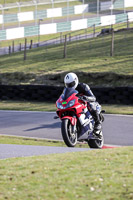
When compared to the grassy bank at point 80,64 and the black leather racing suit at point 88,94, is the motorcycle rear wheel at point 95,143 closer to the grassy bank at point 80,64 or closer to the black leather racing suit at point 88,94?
the black leather racing suit at point 88,94

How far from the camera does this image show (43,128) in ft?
46.5

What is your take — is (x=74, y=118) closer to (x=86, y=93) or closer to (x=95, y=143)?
(x=86, y=93)

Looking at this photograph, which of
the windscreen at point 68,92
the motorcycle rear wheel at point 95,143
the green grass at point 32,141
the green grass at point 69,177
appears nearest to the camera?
the green grass at point 69,177

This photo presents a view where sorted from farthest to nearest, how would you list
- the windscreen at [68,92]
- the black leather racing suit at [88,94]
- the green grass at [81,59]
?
the green grass at [81,59] → the black leather racing suit at [88,94] → the windscreen at [68,92]

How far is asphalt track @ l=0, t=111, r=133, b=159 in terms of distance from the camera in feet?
31.9

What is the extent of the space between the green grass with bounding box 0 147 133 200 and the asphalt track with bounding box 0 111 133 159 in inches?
72.6

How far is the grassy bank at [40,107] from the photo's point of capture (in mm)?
16438

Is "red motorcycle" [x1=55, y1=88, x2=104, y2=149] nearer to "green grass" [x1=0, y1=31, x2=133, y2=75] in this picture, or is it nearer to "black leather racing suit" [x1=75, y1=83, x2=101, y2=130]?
"black leather racing suit" [x1=75, y1=83, x2=101, y2=130]

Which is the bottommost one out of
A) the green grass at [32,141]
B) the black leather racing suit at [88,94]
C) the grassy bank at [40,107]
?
the grassy bank at [40,107]

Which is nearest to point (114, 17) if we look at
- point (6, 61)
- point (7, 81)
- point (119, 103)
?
point (6, 61)

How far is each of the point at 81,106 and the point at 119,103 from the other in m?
8.12

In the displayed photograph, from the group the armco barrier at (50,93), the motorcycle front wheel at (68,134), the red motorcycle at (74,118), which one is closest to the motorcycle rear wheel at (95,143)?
the red motorcycle at (74,118)

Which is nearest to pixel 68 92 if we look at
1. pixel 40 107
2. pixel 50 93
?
pixel 40 107

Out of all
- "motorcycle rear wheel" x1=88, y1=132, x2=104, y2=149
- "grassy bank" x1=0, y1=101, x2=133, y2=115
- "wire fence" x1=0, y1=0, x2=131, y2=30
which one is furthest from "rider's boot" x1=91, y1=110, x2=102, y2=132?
"wire fence" x1=0, y1=0, x2=131, y2=30
